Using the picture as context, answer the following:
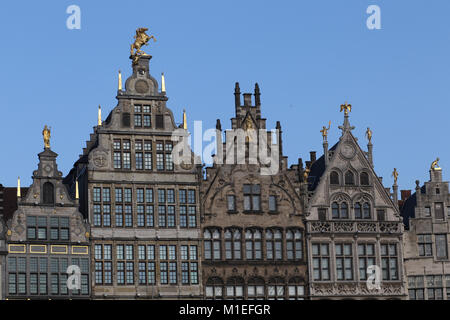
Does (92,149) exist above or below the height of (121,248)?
above

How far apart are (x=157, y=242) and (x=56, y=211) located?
5833mm

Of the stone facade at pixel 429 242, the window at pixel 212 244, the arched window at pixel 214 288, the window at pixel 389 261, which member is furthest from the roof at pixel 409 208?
the arched window at pixel 214 288

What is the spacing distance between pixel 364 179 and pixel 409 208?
3.90 meters

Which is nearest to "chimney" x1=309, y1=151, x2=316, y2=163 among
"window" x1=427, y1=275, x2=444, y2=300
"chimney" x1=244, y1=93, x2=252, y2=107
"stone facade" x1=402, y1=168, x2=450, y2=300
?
"stone facade" x1=402, y1=168, x2=450, y2=300

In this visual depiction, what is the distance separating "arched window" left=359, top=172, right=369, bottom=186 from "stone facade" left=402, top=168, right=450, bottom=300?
3137 millimetres

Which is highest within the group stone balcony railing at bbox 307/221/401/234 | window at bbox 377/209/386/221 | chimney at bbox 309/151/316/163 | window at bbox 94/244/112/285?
chimney at bbox 309/151/316/163

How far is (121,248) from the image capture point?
6669cm

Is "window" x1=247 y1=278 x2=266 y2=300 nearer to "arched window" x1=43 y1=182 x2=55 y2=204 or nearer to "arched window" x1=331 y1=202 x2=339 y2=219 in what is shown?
"arched window" x1=331 y1=202 x2=339 y2=219

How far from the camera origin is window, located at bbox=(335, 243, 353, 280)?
70.0 metres

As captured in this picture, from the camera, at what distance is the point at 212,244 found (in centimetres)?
6838

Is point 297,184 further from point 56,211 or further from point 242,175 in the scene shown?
point 56,211

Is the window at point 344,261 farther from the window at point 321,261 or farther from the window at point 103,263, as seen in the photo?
the window at point 103,263

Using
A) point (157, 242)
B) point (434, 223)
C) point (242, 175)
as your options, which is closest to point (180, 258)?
point (157, 242)

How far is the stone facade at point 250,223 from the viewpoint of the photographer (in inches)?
2689
